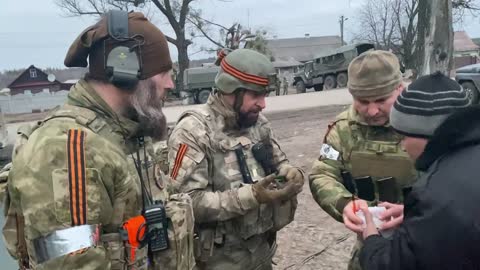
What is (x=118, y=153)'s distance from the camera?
1.88 metres

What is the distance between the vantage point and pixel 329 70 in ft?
109

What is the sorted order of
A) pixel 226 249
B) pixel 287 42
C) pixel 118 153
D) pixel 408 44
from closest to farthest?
pixel 118 153 → pixel 226 249 → pixel 408 44 → pixel 287 42

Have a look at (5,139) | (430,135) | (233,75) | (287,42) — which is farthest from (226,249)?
(287,42)

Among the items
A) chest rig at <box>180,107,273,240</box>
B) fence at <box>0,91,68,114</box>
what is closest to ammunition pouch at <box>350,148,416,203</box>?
chest rig at <box>180,107,273,240</box>

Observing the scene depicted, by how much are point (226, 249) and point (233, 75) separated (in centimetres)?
104

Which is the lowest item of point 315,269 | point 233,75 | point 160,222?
point 315,269

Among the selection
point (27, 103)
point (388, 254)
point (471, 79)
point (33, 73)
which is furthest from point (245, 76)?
point (33, 73)

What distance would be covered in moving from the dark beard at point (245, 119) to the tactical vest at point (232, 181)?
0.20ft

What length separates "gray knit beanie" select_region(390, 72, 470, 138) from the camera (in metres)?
1.97

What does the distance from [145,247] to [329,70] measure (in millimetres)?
32151

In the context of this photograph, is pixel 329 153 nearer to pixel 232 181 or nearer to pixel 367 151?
pixel 367 151

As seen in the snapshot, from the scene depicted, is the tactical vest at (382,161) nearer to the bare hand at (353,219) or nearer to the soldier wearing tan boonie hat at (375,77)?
the soldier wearing tan boonie hat at (375,77)

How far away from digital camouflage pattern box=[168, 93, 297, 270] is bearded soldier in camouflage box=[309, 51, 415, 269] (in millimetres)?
390

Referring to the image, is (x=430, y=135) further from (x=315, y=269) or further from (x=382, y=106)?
(x=315, y=269)
